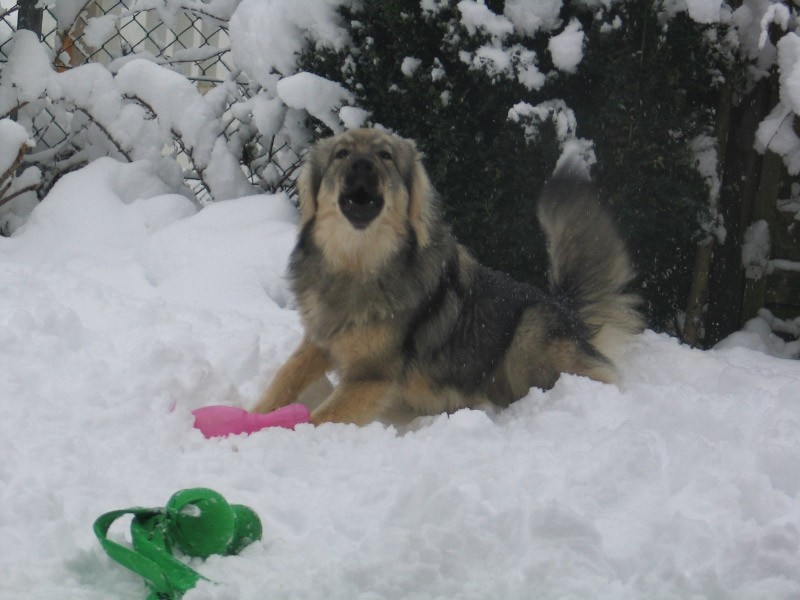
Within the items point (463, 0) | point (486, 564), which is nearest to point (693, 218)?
point (463, 0)

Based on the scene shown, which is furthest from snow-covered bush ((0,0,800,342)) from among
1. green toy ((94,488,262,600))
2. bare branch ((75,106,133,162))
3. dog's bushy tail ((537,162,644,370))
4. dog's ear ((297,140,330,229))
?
green toy ((94,488,262,600))

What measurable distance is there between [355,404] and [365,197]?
0.85 metres

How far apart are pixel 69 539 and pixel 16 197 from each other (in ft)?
15.6

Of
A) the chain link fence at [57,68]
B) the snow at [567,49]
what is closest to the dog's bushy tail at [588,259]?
the snow at [567,49]

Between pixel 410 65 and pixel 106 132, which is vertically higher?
pixel 410 65

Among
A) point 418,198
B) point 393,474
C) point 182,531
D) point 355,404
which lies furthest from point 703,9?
point 182,531

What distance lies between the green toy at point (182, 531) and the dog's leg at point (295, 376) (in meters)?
1.32

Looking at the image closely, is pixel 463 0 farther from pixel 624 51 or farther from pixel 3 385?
pixel 3 385

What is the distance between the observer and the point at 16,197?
6.05 meters

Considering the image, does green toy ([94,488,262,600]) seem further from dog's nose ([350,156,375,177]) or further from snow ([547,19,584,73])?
snow ([547,19,584,73])

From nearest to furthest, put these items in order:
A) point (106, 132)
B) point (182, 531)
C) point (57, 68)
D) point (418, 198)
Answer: point (182, 531)
point (418, 198)
point (106, 132)
point (57, 68)

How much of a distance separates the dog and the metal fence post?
374 centimetres

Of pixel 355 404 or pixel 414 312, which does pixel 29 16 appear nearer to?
pixel 414 312

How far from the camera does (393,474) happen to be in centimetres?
247
